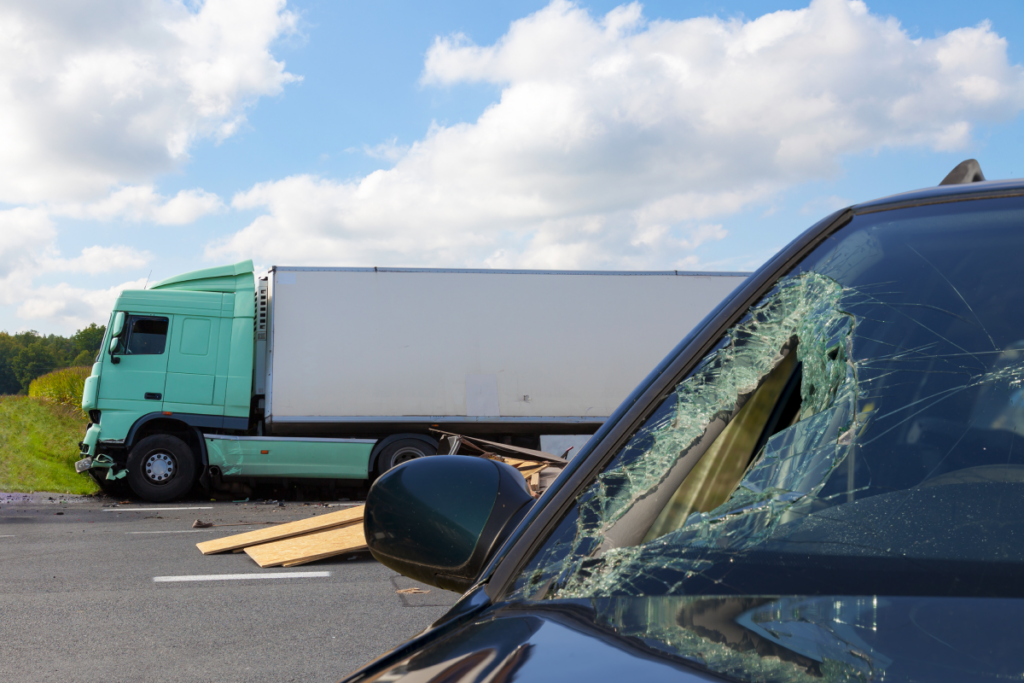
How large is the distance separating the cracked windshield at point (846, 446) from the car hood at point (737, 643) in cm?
4

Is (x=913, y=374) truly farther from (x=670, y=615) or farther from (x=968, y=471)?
(x=670, y=615)

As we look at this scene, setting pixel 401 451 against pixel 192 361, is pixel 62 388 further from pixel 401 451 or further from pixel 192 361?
pixel 401 451

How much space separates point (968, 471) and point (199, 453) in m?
12.3

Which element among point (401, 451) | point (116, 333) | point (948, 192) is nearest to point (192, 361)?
point (116, 333)

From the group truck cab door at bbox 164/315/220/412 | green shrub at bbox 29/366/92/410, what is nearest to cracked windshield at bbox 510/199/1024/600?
truck cab door at bbox 164/315/220/412

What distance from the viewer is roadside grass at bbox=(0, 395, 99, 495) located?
551 inches

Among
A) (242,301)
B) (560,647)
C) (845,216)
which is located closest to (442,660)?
(560,647)

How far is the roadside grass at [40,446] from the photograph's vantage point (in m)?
14.0

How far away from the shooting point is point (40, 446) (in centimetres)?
1748

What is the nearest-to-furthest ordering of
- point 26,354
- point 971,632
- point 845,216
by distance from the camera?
point 971,632
point 845,216
point 26,354

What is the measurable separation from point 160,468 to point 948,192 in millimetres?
12300

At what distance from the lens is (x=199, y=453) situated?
11.9m

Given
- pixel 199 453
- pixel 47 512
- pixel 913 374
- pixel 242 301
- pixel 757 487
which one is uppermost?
pixel 242 301

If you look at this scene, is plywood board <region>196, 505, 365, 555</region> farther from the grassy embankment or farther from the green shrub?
the green shrub
